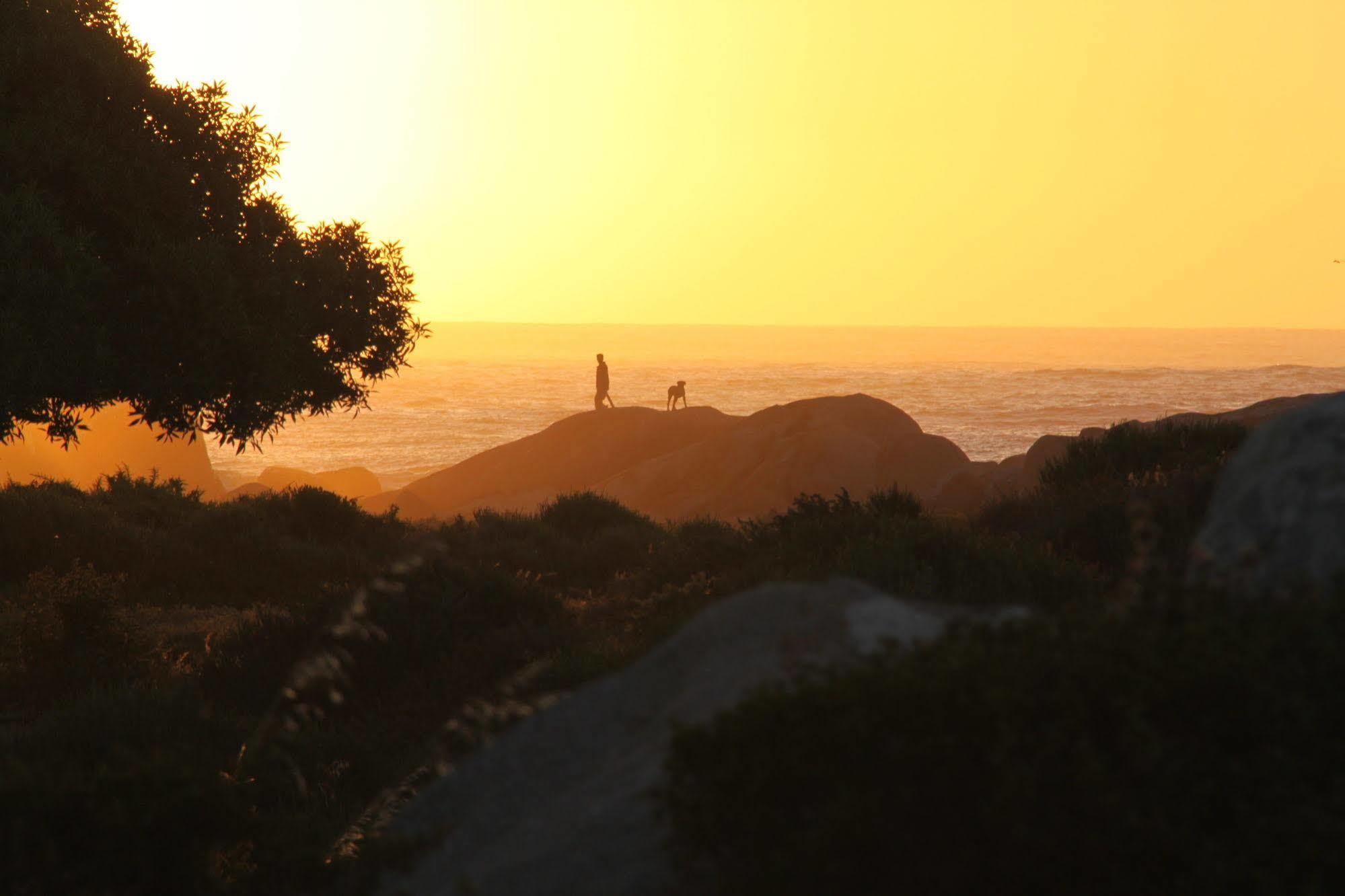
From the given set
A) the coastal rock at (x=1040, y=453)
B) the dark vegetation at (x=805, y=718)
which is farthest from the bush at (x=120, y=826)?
the coastal rock at (x=1040, y=453)

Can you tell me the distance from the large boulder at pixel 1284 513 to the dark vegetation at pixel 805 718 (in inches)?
11.9

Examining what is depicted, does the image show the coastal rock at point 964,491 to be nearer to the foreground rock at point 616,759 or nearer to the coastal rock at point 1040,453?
the coastal rock at point 1040,453

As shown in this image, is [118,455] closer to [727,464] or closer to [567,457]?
[567,457]

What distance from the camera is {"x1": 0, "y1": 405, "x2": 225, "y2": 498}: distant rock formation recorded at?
A: 5766 cm

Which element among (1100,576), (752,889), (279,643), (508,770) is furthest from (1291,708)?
(279,643)

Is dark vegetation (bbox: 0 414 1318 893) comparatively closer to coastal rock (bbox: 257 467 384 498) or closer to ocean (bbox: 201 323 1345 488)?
coastal rock (bbox: 257 467 384 498)

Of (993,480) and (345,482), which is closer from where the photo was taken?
(993,480)

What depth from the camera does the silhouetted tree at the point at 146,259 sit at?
12.8 meters

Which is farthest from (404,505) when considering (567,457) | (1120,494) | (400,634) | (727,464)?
(400,634)

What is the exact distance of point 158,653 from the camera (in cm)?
1195

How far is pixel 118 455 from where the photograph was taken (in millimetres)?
61875

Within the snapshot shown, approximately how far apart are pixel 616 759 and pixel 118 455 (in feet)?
211

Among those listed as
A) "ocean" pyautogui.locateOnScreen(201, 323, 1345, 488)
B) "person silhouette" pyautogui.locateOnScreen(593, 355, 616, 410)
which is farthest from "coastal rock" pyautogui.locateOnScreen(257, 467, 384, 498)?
"ocean" pyautogui.locateOnScreen(201, 323, 1345, 488)

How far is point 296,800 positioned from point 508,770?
3.01 meters
